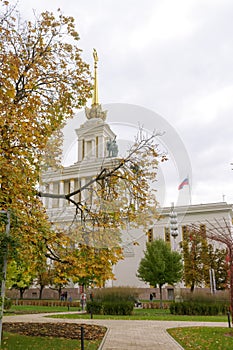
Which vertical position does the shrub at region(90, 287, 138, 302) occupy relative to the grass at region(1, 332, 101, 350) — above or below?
above

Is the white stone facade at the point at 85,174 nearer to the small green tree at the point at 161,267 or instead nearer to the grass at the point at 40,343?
the grass at the point at 40,343

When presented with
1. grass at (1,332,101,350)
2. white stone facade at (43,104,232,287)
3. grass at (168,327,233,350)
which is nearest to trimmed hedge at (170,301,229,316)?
grass at (168,327,233,350)

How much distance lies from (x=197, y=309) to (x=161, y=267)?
9.24 metres

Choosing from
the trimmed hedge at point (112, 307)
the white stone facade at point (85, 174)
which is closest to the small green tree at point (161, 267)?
the trimmed hedge at point (112, 307)

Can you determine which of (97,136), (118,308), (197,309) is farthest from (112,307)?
(97,136)

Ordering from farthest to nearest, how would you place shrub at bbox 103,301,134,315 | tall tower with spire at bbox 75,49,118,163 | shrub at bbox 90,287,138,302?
shrub at bbox 90,287,138,302
shrub at bbox 103,301,134,315
tall tower with spire at bbox 75,49,118,163

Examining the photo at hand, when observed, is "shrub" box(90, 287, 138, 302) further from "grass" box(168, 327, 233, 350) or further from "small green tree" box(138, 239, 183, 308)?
"grass" box(168, 327, 233, 350)

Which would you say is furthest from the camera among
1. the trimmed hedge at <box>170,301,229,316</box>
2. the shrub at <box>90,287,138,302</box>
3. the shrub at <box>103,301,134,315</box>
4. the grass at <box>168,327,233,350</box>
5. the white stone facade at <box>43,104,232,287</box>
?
the shrub at <box>90,287,138,302</box>

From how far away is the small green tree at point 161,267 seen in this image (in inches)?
1348

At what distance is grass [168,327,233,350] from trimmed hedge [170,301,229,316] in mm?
10715

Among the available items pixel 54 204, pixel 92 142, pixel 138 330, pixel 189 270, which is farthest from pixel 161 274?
pixel 92 142

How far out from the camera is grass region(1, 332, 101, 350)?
32.6 ft

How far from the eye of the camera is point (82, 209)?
11406 millimetres

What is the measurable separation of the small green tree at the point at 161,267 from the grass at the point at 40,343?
2354 cm
